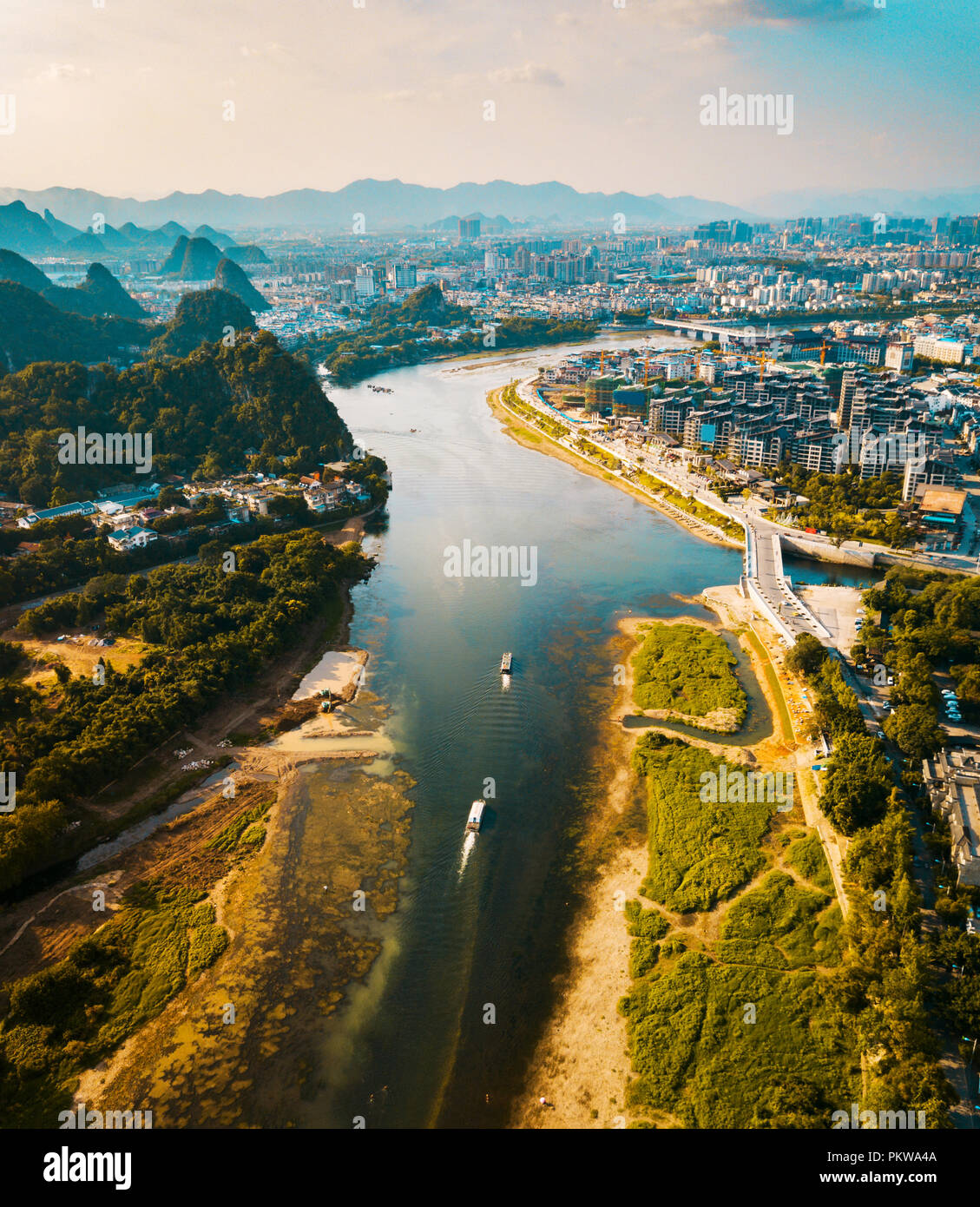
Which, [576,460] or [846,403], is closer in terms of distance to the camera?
[846,403]

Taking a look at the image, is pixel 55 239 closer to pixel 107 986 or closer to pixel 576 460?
pixel 576 460

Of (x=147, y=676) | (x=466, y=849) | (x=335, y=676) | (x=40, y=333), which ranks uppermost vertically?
(x=40, y=333)

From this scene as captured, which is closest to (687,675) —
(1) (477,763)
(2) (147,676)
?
(1) (477,763)

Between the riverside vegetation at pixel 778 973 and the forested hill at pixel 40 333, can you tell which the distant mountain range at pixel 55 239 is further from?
the riverside vegetation at pixel 778 973

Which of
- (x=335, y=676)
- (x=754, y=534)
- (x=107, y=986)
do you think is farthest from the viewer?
(x=754, y=534)

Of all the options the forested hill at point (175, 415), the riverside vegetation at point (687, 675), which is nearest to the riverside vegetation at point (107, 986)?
the riverside vegetation at point (687, 675)
